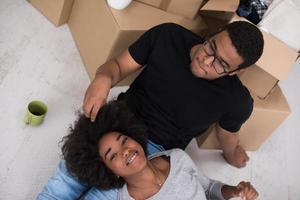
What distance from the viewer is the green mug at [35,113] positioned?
6.40ft

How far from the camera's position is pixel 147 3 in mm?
2193

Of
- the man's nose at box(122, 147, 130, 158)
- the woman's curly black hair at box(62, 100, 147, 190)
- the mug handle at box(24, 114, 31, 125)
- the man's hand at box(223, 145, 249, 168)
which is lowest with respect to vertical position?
the mug handle at box(24, 114, 31, 125)

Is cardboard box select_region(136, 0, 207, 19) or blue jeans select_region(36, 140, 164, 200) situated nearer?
blue jeans select_region(36, 140, 164, 200)

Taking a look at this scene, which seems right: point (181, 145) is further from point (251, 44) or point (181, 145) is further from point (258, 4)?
point (258, 4)

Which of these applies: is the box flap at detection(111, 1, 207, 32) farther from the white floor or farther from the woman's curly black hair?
the woman's curly black hair

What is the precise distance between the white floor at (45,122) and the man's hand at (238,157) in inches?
1.7

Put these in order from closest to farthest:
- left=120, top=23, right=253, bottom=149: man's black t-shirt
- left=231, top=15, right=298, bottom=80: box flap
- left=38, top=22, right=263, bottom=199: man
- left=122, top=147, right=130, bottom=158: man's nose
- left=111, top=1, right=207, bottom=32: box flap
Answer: left=122, top=147, right=130, bottom=158: man's nose → left=38, top=22, right=263, bottom=199: man → left=120, top=23, right=253, bottom=149: man's black t-shirt → left=231, top=15, right=298, bottom=80: box flap → left=111, top=1, right=207, bottom=32: box flap

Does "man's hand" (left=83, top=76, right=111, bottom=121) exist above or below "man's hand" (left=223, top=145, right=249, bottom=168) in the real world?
above

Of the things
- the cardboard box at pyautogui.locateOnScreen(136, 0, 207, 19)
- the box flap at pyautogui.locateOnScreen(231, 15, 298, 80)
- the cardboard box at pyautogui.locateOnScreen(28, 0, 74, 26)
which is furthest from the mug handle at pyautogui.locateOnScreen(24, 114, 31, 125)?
the box flap at pyautogui.locateOnScreen(231, 15, 298, 80)

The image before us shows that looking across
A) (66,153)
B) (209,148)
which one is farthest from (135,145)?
(209,148)

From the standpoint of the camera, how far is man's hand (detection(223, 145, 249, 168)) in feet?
7.18

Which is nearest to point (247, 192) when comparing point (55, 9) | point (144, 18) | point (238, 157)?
point (238, 157)

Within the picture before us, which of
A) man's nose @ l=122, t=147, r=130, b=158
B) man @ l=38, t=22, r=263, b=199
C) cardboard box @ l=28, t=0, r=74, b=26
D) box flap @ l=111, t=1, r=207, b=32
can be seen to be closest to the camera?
man's nose @ l=122, t=147, r=130, b=158

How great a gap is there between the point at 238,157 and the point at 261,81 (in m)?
0.43
